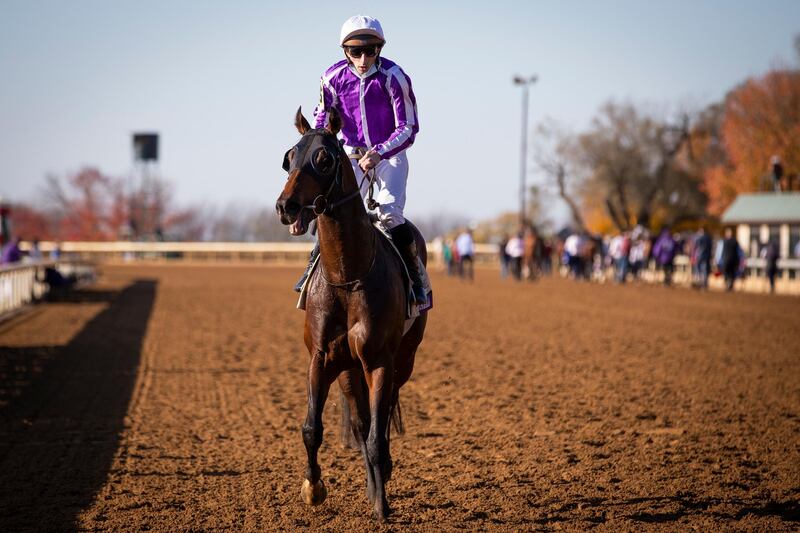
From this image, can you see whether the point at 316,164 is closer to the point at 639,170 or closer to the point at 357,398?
the point at 357,398

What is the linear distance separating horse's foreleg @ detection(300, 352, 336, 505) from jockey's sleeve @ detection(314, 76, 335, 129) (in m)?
1.52

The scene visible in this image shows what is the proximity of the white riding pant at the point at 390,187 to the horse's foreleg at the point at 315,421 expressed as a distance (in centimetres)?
111

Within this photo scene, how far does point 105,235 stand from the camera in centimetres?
9169

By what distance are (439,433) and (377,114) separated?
132 inches

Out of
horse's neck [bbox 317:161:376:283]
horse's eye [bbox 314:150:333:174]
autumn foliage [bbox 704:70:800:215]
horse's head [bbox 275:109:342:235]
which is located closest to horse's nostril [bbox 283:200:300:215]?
horse's head [bbox 275:109:342:235]

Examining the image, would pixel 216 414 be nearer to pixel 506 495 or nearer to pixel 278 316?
pixel 506 495

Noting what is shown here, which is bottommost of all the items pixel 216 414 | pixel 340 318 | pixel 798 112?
pixel 216 414

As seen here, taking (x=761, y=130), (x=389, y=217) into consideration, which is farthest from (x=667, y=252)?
(x=389, y=217)

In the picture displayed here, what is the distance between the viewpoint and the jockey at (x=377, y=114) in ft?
18.5

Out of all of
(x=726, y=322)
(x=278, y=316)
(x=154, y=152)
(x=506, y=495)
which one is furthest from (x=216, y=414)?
(x=154, y=152)

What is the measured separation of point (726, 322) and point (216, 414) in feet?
44.5

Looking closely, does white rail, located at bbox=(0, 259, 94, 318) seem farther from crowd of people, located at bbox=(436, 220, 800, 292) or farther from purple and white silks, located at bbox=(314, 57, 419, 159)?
crowd of people, located at bbox=(436, 220, 800, 292)

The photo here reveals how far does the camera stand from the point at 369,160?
538 centimetres

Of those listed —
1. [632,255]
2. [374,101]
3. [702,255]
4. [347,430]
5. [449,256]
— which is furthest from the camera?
[449,256]
